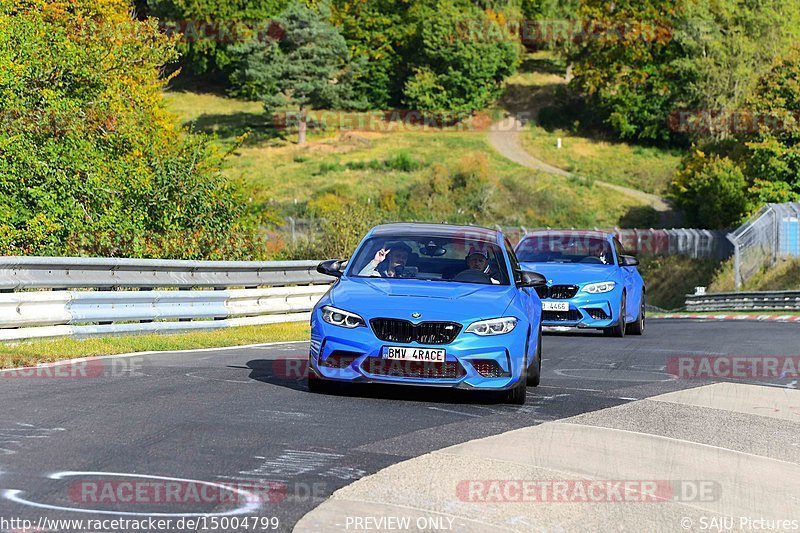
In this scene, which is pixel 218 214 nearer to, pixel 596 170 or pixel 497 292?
pixel 497 292

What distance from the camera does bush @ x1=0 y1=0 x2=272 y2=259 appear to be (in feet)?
72.7

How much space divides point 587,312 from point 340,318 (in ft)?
30.0

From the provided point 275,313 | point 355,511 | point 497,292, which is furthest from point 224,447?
point 275,313

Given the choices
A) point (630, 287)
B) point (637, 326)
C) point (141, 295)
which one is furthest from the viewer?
point (637, 326)

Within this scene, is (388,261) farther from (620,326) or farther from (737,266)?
(737,266)

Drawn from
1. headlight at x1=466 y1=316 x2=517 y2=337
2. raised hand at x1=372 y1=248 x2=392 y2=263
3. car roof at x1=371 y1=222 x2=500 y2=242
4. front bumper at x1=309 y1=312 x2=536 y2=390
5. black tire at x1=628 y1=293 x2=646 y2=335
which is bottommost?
black tire at x1=628 y1=293 x2=646 y2=335

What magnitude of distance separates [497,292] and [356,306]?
4.52 feet

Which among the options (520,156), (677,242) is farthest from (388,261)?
(520,156)

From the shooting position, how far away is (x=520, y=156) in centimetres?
9138

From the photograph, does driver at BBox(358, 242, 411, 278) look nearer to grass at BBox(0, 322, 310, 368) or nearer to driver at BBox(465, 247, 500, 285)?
driver at BBox(465, 247, 500, 285)

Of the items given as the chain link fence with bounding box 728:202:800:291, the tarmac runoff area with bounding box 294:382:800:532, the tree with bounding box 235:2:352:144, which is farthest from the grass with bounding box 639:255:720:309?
the tree with bounding box 235:2:352:144

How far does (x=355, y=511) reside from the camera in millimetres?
6219

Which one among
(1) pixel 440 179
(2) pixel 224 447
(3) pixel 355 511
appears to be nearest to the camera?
(3) pixel 355 511

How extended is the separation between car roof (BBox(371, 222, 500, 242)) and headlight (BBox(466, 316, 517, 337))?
164 cm
